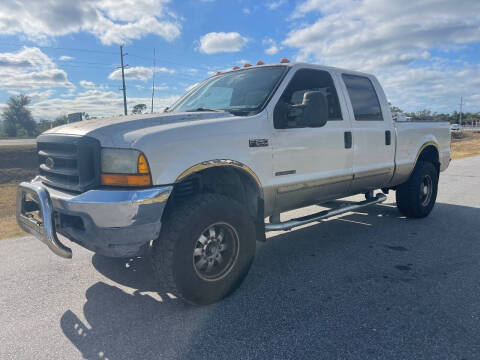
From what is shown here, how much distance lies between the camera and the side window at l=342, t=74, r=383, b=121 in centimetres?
446

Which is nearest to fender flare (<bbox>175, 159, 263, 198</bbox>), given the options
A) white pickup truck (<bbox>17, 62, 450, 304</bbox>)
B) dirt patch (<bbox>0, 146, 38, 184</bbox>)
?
white pickup truck (<bbox>17, 62, 450, 304</bbox>)

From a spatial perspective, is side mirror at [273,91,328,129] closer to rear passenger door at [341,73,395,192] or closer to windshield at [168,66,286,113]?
windshield at [168,66,286,113]

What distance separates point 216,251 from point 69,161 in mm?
1374

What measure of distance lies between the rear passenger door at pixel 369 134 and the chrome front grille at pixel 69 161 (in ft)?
9.71

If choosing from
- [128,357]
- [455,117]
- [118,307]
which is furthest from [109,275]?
[455,117]

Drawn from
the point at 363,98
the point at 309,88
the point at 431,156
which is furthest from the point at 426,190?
the point at 309,88

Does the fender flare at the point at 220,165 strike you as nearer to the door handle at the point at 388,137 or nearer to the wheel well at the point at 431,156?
the door handle at the point at 388,137

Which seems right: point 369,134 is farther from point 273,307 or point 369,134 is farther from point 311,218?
point 273,307

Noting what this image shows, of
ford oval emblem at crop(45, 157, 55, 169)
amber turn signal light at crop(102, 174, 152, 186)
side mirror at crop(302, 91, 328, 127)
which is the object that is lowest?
amber turn signal light at crop(102, 174, 152, 186)

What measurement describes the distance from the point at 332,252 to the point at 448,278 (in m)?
1.19

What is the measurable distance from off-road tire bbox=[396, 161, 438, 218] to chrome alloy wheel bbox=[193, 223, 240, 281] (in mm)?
3564

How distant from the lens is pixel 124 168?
2.57 metres

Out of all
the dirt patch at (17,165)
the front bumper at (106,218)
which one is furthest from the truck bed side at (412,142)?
the dirt patch at (17,165)

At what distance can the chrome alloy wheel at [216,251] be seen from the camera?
115 inches
